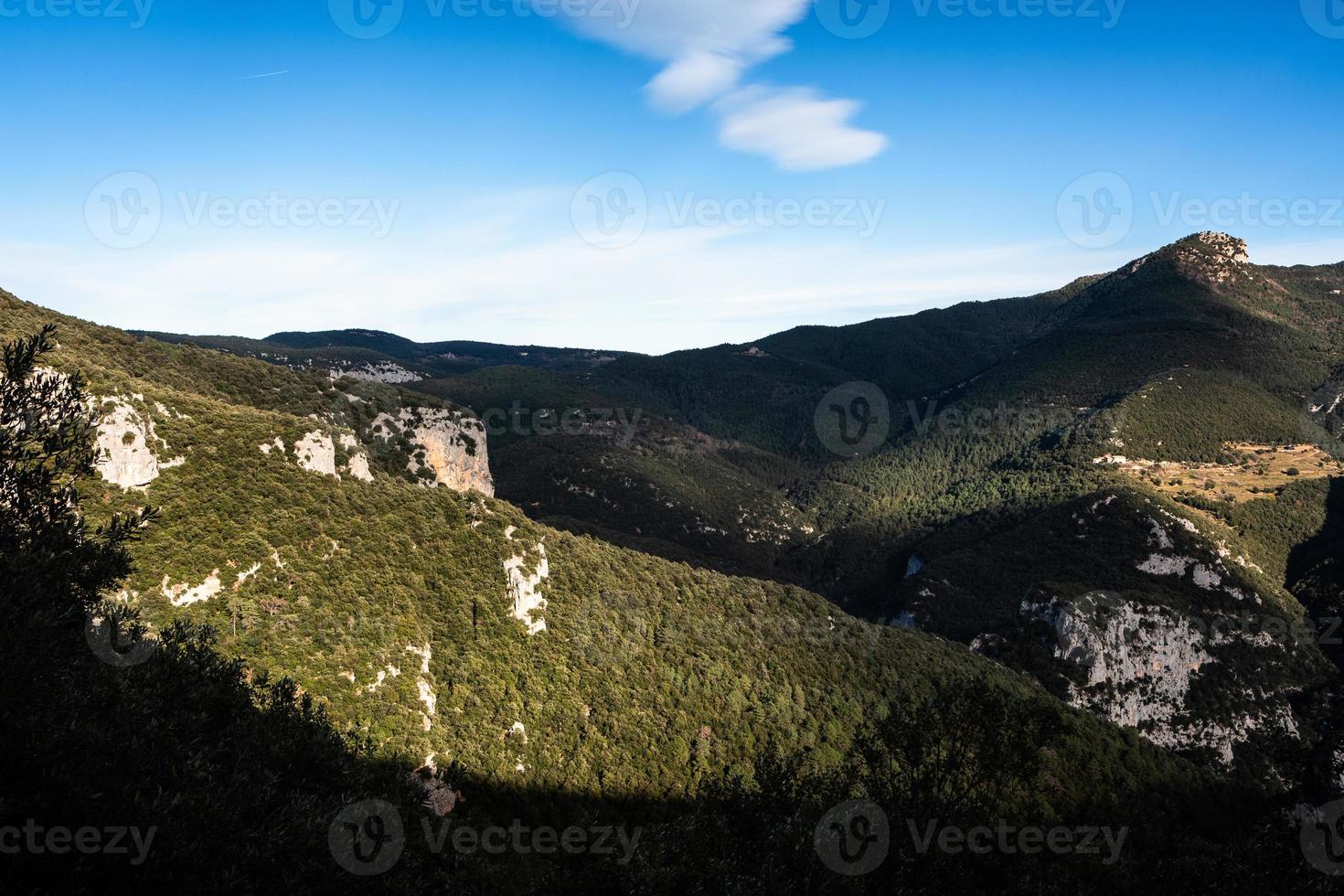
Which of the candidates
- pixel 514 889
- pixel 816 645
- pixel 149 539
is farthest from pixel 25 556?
pixel 816 645

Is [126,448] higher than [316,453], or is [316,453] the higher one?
[126,448]

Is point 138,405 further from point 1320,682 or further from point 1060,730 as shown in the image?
point 1320,682

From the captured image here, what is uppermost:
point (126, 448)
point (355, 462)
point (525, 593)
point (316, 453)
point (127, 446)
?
point (127, 446)

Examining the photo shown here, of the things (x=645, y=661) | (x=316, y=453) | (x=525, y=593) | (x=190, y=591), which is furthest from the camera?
(x=645, y=661)

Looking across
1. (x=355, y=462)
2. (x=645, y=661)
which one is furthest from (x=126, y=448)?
(x=645, y=661)

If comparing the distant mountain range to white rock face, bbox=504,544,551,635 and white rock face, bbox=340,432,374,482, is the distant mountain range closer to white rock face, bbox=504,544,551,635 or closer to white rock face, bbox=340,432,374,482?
white rock face, bbox=504,544,551,635

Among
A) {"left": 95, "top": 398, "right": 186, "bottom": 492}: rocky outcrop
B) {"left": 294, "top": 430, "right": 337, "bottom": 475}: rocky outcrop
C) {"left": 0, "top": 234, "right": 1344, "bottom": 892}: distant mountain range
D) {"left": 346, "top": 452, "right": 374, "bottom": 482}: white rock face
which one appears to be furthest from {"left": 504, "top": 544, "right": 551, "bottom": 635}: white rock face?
{"left": 95, "top": 398, "right": 186, "bottom": 492}: rocky outcrop

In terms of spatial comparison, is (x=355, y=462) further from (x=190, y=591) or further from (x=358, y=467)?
(x=190, y=591)
